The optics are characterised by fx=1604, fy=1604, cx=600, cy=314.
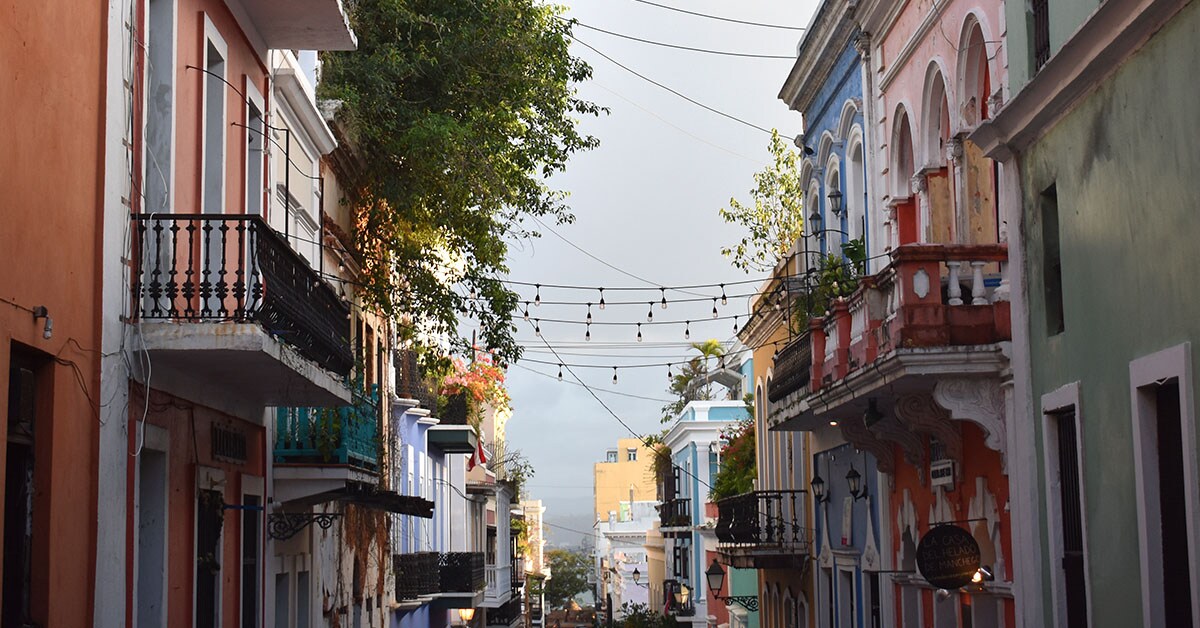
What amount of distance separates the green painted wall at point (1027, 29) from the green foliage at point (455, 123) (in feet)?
28.7

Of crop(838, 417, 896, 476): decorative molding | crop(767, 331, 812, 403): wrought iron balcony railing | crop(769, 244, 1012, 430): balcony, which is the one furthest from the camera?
crop(767, 331, 812, 403): wrought iron balcony railing

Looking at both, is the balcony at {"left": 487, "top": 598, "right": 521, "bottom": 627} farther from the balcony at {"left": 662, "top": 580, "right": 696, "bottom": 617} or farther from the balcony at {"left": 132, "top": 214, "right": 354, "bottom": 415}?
the balcony at {"left": 132, "top": 214, "right": 354, "bottom": 415}

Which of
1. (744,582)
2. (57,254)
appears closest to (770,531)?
(744,582)

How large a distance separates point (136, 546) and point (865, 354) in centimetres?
720

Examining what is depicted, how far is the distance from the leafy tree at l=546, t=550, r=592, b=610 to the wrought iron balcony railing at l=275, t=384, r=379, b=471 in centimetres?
9442

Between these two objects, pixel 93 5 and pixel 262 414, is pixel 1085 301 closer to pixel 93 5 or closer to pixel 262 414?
pixel 93 5

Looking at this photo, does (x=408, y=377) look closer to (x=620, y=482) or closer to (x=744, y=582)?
(x=744, y=582)

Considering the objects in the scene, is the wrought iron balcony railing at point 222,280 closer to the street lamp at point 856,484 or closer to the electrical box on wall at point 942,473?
the electrical box on wall at point 942,473

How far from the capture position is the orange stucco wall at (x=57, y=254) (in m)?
8.91

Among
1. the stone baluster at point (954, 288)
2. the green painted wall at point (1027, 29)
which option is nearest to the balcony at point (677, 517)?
the stone baluster at point (954, 288)

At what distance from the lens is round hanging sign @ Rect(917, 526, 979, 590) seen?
544 inches

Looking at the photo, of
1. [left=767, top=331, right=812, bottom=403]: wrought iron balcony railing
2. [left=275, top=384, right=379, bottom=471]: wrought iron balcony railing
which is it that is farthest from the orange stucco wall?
[left=767, top=331, right=812, bottom=403]: wrought iron balcony railing

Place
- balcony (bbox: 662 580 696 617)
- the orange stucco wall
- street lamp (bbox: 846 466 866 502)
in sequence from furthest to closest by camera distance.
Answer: balcony (bbox: 662 580 696 617) → street lamp (bbox: 846 466 866 502) → the orange stucco wall

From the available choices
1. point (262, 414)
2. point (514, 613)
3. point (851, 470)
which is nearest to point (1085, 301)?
point (262, 414)
